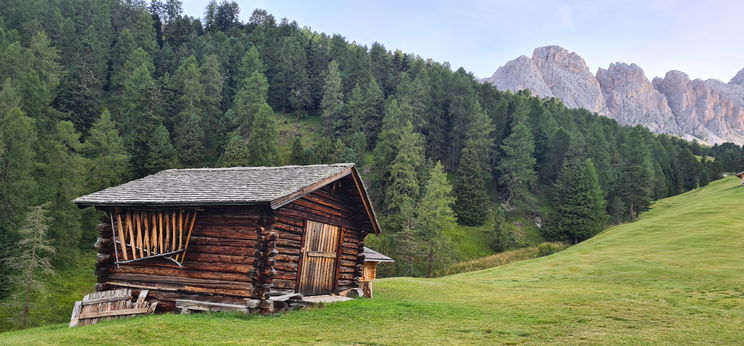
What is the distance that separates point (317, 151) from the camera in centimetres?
7350

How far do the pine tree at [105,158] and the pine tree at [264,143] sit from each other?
610 inches

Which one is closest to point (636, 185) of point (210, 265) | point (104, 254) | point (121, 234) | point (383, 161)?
point (383, 161)

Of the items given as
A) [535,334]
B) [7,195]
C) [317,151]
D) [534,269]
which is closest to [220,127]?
[317,151]

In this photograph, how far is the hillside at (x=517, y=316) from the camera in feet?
45.5

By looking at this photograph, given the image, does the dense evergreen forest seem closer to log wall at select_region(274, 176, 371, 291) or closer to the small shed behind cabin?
the small shed behind cabin

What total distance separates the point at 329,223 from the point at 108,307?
29.0ft

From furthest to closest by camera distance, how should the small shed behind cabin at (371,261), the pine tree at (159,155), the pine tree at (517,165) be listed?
the pine tree at (517,165) < the pine tree at (159,155) < the small shed behind cabin at (371,261)

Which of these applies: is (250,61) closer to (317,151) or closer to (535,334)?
(317,151)

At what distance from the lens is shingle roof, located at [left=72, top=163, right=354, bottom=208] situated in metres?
17.5

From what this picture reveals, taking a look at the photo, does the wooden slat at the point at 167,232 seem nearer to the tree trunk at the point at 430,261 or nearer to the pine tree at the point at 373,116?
the tree trunk at the point at 430,261

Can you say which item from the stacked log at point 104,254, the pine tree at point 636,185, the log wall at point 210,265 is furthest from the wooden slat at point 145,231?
the pine tree at point 636,185

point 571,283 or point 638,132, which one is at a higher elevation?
point 638,132

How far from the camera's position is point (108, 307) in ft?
57.3

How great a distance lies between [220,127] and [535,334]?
79.6 m
